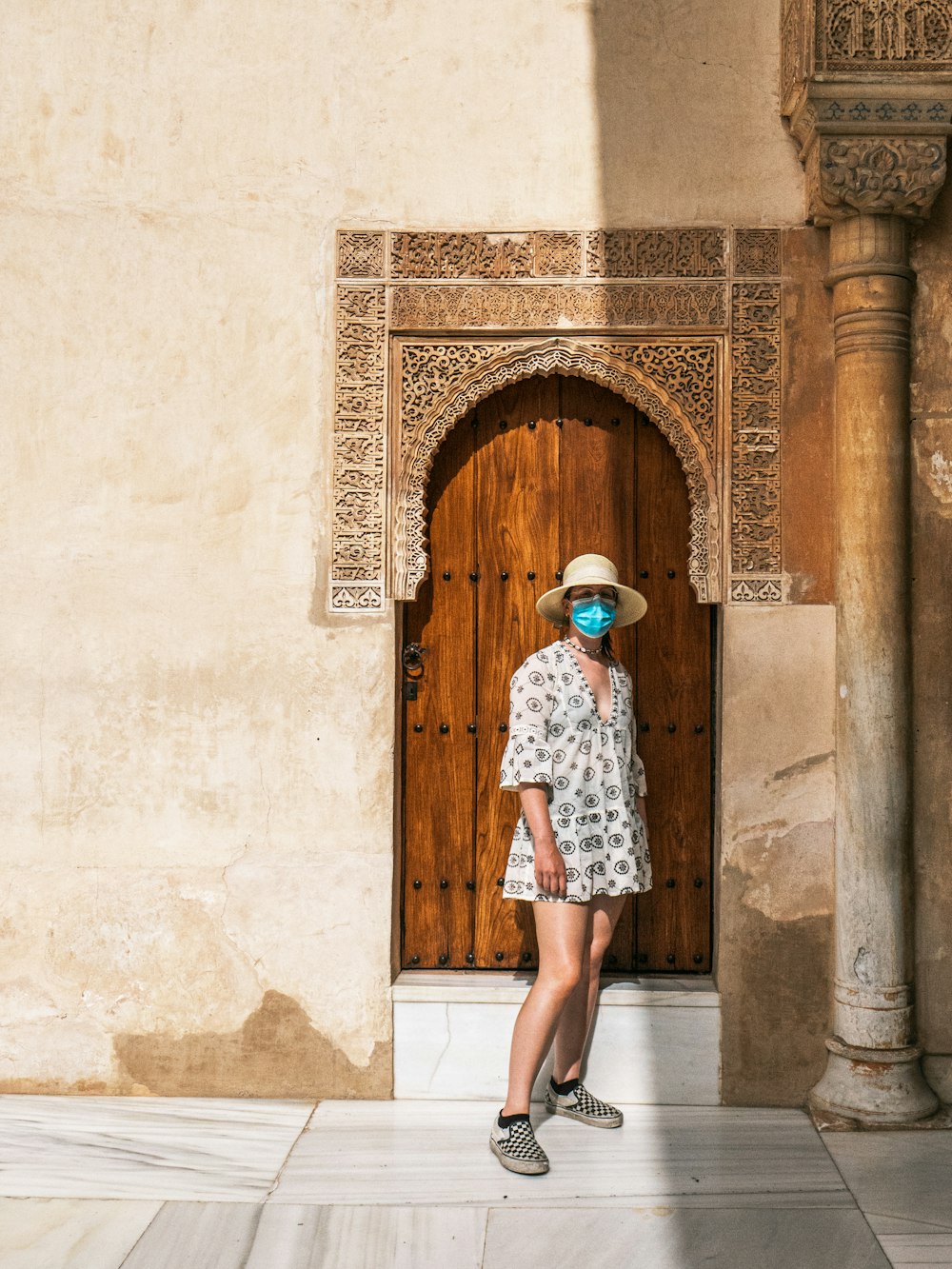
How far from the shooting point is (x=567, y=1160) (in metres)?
3.01

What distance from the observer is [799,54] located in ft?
10.7

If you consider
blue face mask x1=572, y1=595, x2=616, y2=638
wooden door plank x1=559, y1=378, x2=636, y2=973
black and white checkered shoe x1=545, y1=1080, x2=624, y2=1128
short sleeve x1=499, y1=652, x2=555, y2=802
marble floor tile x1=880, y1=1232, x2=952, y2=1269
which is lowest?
marble floor tile x1=880, y1=1232, x2=952, y2=1269

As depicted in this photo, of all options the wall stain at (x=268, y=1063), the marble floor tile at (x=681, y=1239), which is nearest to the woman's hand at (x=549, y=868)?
the marble floor tile at (x=681, y=1239)

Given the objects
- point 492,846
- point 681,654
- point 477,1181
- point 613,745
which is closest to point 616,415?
point 681,654

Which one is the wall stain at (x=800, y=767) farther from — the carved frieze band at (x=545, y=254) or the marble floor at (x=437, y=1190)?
the carved frieze band at (x=545, y=254)

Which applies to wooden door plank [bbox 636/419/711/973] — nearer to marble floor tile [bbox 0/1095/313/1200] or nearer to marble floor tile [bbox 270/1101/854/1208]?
marble floor tile [bbox 270/1101/854/1208]

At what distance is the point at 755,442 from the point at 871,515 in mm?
398

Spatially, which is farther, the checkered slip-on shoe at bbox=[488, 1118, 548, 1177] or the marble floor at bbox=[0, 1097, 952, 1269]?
the checkered slip-on shoe at bbox=[488, 1118, 548, 1177]

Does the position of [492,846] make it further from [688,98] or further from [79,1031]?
[688,98]

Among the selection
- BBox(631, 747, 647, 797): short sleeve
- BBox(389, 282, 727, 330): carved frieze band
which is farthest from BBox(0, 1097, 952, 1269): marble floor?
BBox(389, 282, 727, 330): carved frieze band

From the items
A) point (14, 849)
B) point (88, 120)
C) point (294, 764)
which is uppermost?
point (88, 120)

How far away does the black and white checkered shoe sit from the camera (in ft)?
10.6

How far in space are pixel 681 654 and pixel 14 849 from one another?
209cm

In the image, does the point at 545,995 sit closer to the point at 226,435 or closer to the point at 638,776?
the point at 638,776
